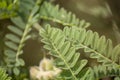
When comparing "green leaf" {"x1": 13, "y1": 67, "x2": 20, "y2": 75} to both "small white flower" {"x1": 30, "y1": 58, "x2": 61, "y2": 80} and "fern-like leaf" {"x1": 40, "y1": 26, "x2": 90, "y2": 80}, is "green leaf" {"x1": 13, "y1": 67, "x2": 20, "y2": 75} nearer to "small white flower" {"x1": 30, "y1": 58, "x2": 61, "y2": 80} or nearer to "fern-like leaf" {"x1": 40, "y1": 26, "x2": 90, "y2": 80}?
"small white flower" {"x1": 30, "y1": 58, "x2": 61, "y2": 80}

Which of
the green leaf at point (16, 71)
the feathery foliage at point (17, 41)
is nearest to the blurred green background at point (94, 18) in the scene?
the feathery foliage at point (17, 41)

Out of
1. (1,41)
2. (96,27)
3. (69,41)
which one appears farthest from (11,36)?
(69,41)

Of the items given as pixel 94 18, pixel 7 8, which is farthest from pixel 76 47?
pixel 94 18

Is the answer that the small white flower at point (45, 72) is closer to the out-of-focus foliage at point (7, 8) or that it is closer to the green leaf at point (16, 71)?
the green leaf at point (16, 71)

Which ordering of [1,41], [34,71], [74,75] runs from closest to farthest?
1. [74,75]
2. [34,71]
3. [1,41]

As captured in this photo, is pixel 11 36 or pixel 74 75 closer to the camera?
pixel 74 75

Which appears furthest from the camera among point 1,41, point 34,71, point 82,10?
point 82,10

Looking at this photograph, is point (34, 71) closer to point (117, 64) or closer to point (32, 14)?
point (32, 14)

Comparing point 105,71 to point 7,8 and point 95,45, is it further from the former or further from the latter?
point 7,8

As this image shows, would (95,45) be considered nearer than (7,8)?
Yes
